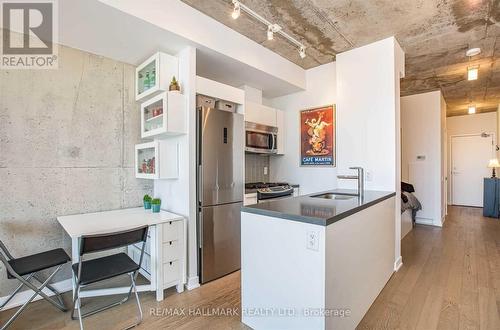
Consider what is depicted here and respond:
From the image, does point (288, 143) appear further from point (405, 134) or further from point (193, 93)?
point (405, 134)

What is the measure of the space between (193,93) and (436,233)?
16.0 ft

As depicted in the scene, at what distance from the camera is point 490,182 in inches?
236

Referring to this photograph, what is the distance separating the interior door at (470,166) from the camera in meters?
7.04

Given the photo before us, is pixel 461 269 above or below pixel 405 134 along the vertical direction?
below

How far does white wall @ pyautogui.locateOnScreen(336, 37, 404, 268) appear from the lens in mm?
3088

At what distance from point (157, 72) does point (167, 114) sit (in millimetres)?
521

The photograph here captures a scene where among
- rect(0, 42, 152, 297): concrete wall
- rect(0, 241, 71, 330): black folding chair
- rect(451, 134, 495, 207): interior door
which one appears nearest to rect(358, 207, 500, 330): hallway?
rect(0, 241, 71, 330): black folding chair

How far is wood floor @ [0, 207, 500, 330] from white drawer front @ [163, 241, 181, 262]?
38cm

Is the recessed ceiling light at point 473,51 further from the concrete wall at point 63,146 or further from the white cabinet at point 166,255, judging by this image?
the concrete wall at point 63,146

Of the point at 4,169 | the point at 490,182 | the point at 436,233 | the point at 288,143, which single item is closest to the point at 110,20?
the point at 4,169

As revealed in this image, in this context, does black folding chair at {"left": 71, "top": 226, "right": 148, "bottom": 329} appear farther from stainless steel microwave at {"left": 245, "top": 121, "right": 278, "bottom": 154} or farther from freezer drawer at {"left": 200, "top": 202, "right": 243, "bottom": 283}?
stainless steel microwave at {"left": 245, "top": 121, "right": 278, "bottom": 154}

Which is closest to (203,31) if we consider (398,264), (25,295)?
(25,295)

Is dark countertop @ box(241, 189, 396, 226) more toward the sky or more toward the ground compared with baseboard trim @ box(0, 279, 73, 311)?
more toward the sky

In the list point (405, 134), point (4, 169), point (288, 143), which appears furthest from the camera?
point (405, 134)
